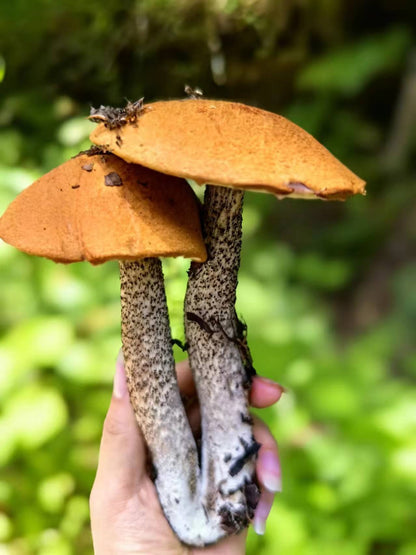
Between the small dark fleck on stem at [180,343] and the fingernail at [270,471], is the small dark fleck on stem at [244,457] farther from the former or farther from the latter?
the small dark fleck on stem at [180,343]

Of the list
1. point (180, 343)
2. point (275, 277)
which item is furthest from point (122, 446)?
point (275, 277)

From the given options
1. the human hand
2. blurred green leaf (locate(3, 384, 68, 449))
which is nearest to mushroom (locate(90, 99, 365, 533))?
the human hand

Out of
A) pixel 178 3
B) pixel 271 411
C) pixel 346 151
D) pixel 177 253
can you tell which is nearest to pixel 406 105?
pixel 346 151

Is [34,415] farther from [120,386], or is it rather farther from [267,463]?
[267,463]

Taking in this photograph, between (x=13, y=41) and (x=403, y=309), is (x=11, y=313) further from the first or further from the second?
(x=403, y=309)

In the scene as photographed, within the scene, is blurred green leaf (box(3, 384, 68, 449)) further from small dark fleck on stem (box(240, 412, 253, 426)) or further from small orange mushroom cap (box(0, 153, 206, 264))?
small orange mushroom cap (box(0, 153, 206, 264))

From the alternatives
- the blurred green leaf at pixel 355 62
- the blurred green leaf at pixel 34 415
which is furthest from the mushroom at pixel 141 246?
the blurred green leaf at pixel 355 62
